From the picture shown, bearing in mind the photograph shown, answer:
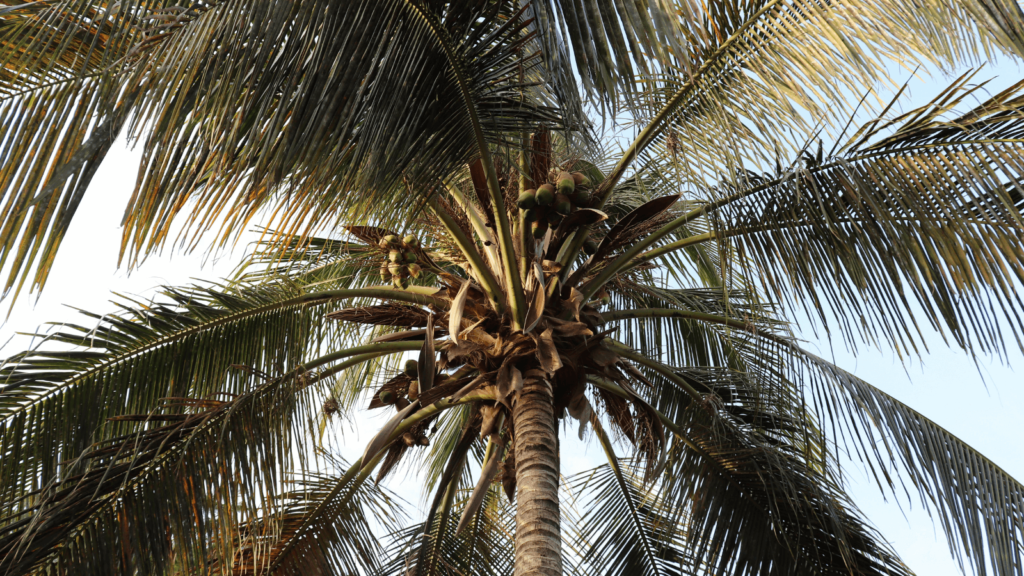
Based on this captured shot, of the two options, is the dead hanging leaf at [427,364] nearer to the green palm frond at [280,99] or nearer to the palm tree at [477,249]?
the palm tree at [477,249]

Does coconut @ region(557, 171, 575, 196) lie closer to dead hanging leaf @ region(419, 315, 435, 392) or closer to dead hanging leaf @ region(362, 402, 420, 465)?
dead hanging leaf @ region(419, 315, 435, 392)

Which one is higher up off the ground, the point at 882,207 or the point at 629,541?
the point at 882,207

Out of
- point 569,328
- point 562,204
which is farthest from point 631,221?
point 569,328

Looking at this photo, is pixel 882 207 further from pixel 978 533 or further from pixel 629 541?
pixel 629 541

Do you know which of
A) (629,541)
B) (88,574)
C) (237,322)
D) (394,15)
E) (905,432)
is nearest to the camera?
(394,15)

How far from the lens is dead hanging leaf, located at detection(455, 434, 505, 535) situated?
462 centimetres

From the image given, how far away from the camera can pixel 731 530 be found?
16.2 ft

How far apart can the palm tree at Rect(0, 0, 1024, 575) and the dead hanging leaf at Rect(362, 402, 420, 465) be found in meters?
0.15

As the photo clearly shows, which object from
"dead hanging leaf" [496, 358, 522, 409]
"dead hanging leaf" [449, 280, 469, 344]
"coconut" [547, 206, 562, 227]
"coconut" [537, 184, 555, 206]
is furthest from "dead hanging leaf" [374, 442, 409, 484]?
"coconut" [537, 184, 555, 206]

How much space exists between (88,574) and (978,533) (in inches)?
162

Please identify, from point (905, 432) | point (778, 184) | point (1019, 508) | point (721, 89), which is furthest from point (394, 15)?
point (1019, 508)

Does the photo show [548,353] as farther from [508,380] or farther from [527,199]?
[527,199]

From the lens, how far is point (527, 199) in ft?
13.4

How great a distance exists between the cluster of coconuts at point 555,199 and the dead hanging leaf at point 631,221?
37 centimetres
